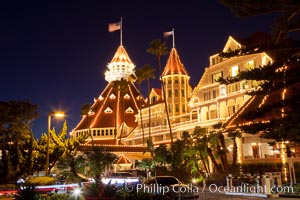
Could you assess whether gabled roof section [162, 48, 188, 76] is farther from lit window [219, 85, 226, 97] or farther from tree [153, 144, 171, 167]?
tree [153, 144, 171, 167]

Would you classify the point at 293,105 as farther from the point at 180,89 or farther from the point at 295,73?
the point at 180,89

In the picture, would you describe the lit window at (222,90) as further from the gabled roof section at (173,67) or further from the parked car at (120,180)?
the parked car at (120,180)

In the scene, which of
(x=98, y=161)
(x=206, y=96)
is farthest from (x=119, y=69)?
(x=98, y=161)

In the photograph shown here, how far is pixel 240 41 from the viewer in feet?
152

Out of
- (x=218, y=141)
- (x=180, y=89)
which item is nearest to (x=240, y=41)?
(x=218, y=141)

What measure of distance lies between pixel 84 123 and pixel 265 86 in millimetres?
76203

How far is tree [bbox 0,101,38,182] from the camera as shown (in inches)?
1224

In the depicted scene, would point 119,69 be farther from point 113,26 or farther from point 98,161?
point 98,161

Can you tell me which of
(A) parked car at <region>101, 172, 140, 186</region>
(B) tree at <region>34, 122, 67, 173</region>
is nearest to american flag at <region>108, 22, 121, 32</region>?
(B) tree at <region>34, 122, 67, 173</region>

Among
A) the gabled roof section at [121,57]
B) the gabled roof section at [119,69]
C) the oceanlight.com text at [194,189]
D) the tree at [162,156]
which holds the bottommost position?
the oceanlight.com text at [194,189]

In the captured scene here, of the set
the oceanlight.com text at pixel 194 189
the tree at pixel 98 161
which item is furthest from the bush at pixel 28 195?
the oceanlight.com text at pixel 194 189

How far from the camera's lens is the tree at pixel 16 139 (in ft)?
102

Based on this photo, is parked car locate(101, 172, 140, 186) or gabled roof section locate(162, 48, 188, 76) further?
gabled roof section locate(162, 48, 188, 76)

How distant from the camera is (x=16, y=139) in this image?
34.1m
